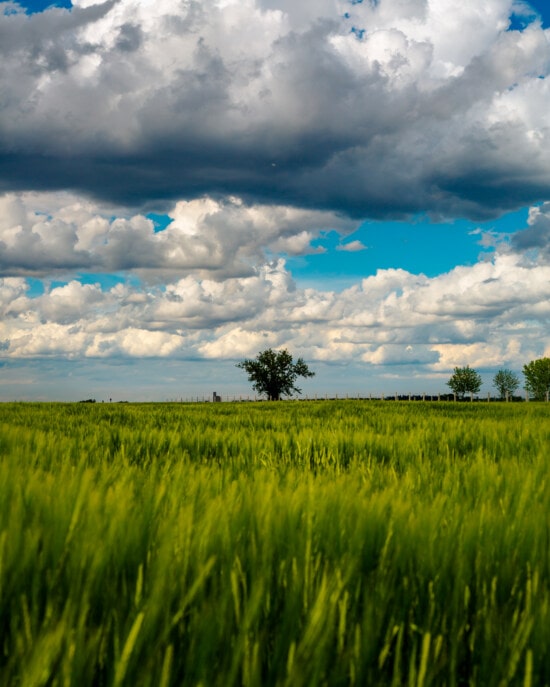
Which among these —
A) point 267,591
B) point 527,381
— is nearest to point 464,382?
point 527,381

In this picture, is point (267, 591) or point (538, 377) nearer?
point (267, 591)

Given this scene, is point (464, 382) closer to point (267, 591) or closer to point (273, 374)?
point (273, 374)

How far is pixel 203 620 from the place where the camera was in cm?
137

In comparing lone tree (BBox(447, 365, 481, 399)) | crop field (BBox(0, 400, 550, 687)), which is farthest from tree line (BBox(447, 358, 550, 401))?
crop field (BBox(0, 400, 550, 687))

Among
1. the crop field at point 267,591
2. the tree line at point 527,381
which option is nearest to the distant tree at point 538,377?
the tree line at point 527,381

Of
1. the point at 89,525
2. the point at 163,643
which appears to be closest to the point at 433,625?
the point at 163,643

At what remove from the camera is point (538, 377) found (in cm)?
12912

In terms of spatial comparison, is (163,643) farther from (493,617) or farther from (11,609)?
(493,617)

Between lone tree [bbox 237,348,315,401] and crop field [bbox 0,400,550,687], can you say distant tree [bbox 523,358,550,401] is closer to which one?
lone tree [bbox 237,348,315,401]

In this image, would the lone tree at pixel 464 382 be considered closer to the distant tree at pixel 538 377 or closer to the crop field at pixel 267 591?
the distant tree at pixel 538 377

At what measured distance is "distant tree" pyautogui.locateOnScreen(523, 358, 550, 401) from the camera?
417 ft

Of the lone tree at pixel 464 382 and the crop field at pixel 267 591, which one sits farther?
the lone tree at pixel 464 382

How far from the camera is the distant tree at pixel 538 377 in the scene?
417 ft

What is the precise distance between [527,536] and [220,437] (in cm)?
470
